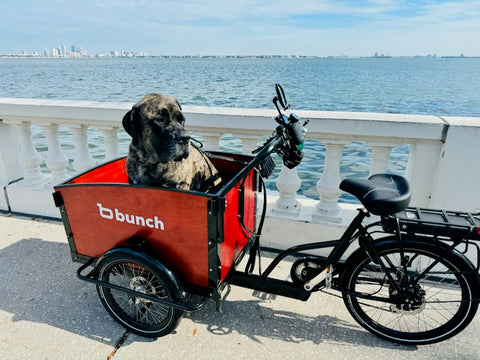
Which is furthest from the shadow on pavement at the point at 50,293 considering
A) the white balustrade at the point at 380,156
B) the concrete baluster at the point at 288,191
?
the white balustrade at the point at 380,156

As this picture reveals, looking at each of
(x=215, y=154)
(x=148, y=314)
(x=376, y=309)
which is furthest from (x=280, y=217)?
(x=148, y=314)

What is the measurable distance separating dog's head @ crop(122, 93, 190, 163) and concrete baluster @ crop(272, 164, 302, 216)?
1.28 m

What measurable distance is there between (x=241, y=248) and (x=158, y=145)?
917 mm

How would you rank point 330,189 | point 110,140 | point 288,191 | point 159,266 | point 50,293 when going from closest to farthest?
point 159,266 < point 50,293 < point 330,189 < point 288,191 < point 110,140

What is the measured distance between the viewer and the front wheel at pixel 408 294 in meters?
1.96

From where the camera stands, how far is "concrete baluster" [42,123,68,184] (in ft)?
11.9

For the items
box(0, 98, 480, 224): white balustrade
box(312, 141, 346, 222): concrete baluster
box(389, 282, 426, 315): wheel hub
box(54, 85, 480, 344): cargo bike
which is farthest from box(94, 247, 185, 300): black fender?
box(312, 141, 346, 222): concrete baluster

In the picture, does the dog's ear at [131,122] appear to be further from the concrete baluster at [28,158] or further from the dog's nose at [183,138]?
the concrete baluster at [28,158]

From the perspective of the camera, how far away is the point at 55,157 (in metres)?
3.70

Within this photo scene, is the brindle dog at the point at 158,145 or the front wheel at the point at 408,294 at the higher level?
the brindle dog at the point at 158,145

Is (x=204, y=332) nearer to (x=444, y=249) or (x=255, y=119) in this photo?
(x=444, y=249)

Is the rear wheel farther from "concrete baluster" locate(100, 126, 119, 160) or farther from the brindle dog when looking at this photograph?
"concrete baluster" locate(100, 126, 119, 160)

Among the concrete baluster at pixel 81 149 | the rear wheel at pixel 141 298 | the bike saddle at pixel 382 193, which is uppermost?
the bike saddle at pixel 382 193

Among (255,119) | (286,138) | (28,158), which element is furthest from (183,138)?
(28,158)
